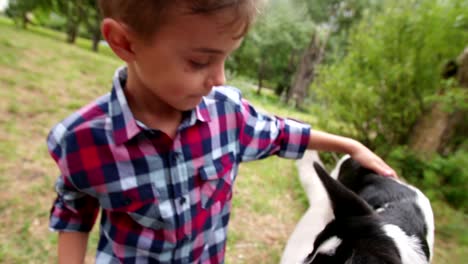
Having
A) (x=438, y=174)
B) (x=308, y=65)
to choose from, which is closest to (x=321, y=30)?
(x=308, y=65)

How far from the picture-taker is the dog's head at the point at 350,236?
1.22 metres

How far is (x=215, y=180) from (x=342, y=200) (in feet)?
1.85

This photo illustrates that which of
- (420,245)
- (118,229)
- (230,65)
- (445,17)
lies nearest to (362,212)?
(420,245)

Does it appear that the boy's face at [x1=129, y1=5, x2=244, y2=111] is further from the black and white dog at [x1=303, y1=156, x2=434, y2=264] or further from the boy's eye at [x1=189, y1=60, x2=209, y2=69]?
the black and white dog at [x1=303, y1=156, x2=434, y2=264]

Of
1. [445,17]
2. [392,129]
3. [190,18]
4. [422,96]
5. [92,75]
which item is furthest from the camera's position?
[92,75]

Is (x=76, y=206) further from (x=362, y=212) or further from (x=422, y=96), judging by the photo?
(x=422, y=96)

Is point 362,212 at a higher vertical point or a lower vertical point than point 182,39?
lower

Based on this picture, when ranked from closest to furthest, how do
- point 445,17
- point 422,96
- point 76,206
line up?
point 76,206, point 445,17, point 422,96

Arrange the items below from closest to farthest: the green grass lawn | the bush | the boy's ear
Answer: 1. the boy's ear
2. the bush
3. the green grass lawn

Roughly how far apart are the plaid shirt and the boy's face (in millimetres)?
186

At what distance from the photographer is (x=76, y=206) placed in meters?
1.21

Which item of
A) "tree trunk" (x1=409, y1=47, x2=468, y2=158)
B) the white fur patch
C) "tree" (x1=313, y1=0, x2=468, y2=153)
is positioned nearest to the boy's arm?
the white fur patch

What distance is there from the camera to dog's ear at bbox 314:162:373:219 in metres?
1.34

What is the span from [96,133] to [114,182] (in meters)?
0.19
